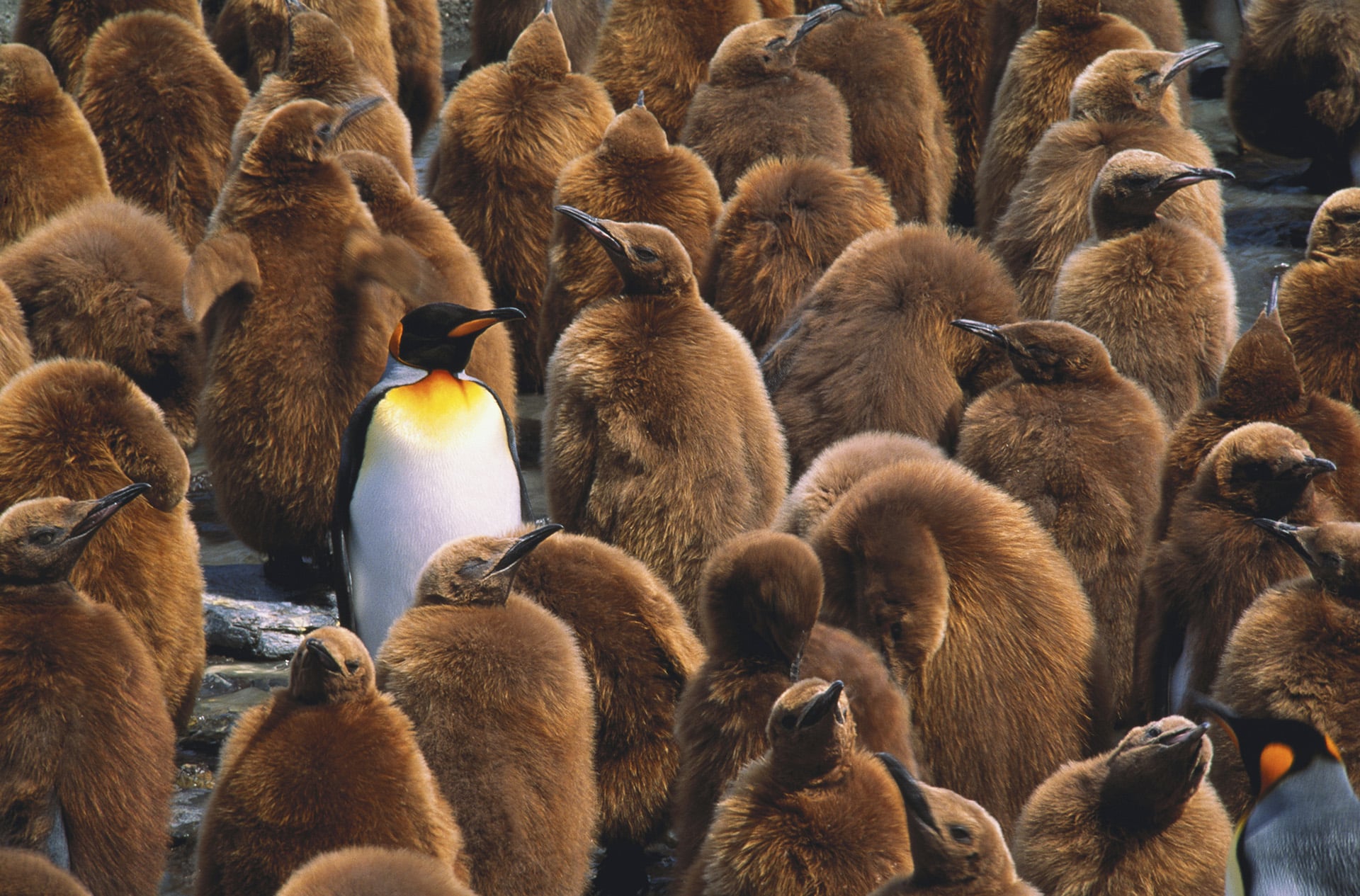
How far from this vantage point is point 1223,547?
3.38 m

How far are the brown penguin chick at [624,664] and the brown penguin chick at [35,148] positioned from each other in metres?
3.07

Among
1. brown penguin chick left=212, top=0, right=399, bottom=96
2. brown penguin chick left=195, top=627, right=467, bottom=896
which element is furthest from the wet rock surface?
brown penguin chick left=212, top=0, right=399, bottom=96

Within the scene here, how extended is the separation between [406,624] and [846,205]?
241 cm

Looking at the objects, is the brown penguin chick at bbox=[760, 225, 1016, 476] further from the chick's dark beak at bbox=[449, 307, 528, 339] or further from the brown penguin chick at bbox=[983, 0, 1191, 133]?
the brown penguin chick at bbox=[983, 0, 1191, 133]

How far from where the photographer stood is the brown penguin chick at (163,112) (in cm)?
614

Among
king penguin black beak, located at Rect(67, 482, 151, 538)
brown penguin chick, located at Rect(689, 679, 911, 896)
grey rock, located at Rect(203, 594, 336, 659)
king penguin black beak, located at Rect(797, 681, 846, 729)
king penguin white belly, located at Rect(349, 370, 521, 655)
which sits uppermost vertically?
king penguin black beak, located at Rect(797, 681, 846, 729)

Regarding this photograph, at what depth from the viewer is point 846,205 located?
5.02 meters

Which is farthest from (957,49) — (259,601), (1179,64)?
(259,601)

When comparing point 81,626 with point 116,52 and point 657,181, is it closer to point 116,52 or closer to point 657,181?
point 657,181

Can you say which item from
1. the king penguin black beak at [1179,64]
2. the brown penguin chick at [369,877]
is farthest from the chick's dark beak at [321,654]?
the king penguin black beak at [1179,64]

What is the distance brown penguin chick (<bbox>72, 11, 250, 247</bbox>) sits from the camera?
242 inches

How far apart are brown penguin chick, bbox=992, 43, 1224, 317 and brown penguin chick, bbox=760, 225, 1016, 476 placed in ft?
2.07

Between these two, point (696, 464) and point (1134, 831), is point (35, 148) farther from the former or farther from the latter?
point (1134, 831)

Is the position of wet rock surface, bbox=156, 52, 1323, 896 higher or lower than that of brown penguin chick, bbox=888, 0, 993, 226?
lower
